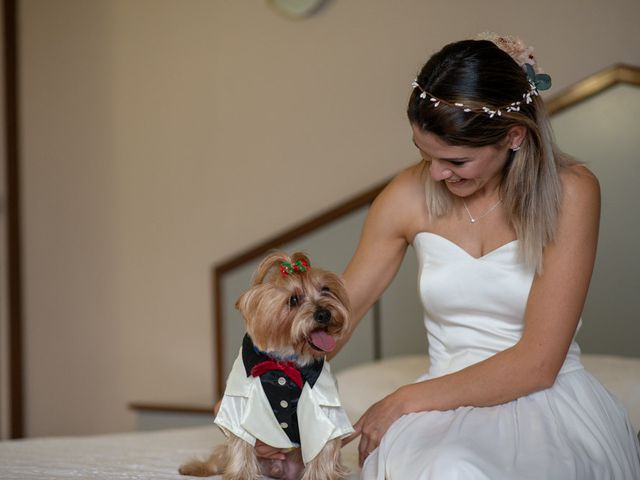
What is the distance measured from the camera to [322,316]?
6.53 feet

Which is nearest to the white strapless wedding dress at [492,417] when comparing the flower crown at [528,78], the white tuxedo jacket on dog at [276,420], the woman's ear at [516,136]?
the white tuxedo jacket on dog at [276,420]

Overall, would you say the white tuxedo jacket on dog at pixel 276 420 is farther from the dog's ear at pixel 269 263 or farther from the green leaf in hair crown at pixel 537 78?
the green leaf in hair crown at pixel 537 78

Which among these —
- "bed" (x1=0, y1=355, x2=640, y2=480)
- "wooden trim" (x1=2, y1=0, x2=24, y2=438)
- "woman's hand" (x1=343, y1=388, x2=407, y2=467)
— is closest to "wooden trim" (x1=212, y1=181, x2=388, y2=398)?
"bed" (x1=0, y1=355, x2=640, y2=480)

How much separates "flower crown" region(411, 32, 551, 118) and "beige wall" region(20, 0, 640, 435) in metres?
1.23

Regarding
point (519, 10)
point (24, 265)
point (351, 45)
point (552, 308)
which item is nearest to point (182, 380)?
point (24, 265)

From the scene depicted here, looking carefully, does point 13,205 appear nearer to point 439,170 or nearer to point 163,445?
point 163,445

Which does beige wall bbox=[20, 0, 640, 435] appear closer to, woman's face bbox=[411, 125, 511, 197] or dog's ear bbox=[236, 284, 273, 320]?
woman's face bbox=[411, 125, 511, 197]

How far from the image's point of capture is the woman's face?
→ 2029 mm

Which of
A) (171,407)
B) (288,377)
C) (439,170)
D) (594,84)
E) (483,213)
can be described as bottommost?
(171,407)

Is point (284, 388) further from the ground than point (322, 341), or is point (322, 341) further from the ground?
point (322, 341)

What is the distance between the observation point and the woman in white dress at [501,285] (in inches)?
75.9

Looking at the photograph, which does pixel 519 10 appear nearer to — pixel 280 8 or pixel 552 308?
pixel 280 8

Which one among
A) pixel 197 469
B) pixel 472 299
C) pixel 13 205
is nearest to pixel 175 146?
pixel 13 205

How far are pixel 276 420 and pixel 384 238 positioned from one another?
1.96ft
